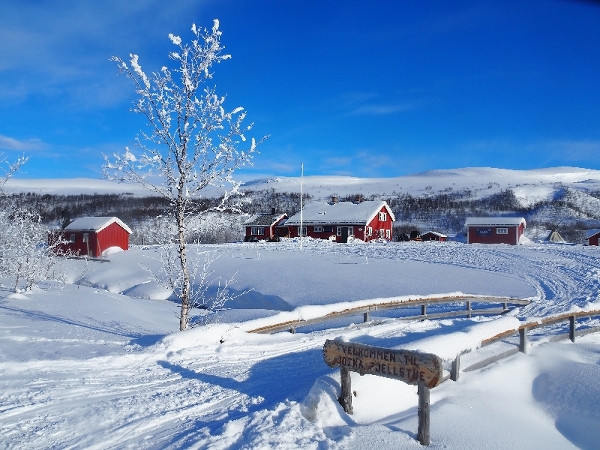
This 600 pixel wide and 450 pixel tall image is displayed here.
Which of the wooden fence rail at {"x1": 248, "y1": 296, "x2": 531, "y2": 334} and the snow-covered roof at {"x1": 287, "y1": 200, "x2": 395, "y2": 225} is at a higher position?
the snow-covered roof at {"x1": 287, "y1": 200, "x2": 395, "y2": 225}

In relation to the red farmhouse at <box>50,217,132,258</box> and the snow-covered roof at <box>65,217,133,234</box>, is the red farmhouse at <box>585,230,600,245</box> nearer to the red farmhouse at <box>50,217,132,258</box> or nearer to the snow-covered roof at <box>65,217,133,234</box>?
the snow-covered roof at <box>65,217,133,234</box>

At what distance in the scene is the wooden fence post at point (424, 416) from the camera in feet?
15.0

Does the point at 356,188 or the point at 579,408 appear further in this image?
the point at 356,188

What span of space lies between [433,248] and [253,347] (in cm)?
3156

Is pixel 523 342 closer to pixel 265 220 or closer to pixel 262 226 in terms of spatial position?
pixel 262 226

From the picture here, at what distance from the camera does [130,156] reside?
9336 mm

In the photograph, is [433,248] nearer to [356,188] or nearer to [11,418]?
[11,418]

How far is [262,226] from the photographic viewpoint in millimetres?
60812

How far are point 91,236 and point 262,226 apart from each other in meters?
22.2

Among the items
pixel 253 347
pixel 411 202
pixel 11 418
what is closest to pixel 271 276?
pixel 253 347

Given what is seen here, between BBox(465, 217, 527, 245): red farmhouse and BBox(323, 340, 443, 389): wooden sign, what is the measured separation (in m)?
51.1

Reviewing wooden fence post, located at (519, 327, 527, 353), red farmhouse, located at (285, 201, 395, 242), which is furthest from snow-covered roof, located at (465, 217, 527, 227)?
wooden fence post, located at (519, 327, 527, 353)

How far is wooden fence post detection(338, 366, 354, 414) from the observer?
509 cm

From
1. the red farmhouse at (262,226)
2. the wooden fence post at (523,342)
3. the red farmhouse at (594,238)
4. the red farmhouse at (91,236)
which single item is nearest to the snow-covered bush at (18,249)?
the wooden fence post at (523,342)
